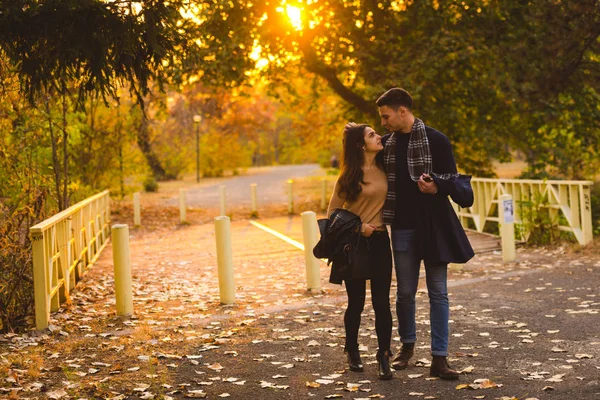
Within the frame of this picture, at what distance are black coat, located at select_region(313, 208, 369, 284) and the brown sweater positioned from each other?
72mm

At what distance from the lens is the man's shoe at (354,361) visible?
629 cm

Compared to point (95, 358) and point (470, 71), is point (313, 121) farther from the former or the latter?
point (95, 358)

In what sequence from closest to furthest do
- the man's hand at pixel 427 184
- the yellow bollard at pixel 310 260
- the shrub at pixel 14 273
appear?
the man's hand at pixel 427 184 → the shrub at pixel 14 273 → the yellow bollard at pixel 310 260

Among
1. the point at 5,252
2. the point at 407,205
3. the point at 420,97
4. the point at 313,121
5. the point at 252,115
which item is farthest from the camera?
the point at 252,115

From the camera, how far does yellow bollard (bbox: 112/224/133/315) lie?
9.16m

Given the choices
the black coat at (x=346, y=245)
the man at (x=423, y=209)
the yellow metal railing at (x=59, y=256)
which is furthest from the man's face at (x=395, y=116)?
the yellow metal railing at (x=59, y=256)

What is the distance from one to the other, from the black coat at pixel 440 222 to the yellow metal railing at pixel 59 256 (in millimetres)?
4157

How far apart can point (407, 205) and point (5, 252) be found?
15.5 feet

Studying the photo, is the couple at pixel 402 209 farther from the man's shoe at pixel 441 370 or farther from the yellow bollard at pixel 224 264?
the yellow bollard at pixel 224 264

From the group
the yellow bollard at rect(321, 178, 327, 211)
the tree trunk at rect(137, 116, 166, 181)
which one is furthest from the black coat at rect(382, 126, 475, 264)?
the yellow bollard at rect(321, 178, 327, 211)

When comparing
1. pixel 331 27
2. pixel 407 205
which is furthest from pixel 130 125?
pixel 407 205

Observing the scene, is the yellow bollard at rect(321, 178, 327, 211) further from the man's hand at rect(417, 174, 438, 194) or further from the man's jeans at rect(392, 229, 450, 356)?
the man's hand at rect(417, 174, 438, 194)

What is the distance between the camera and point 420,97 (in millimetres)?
19641

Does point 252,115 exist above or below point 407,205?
above
